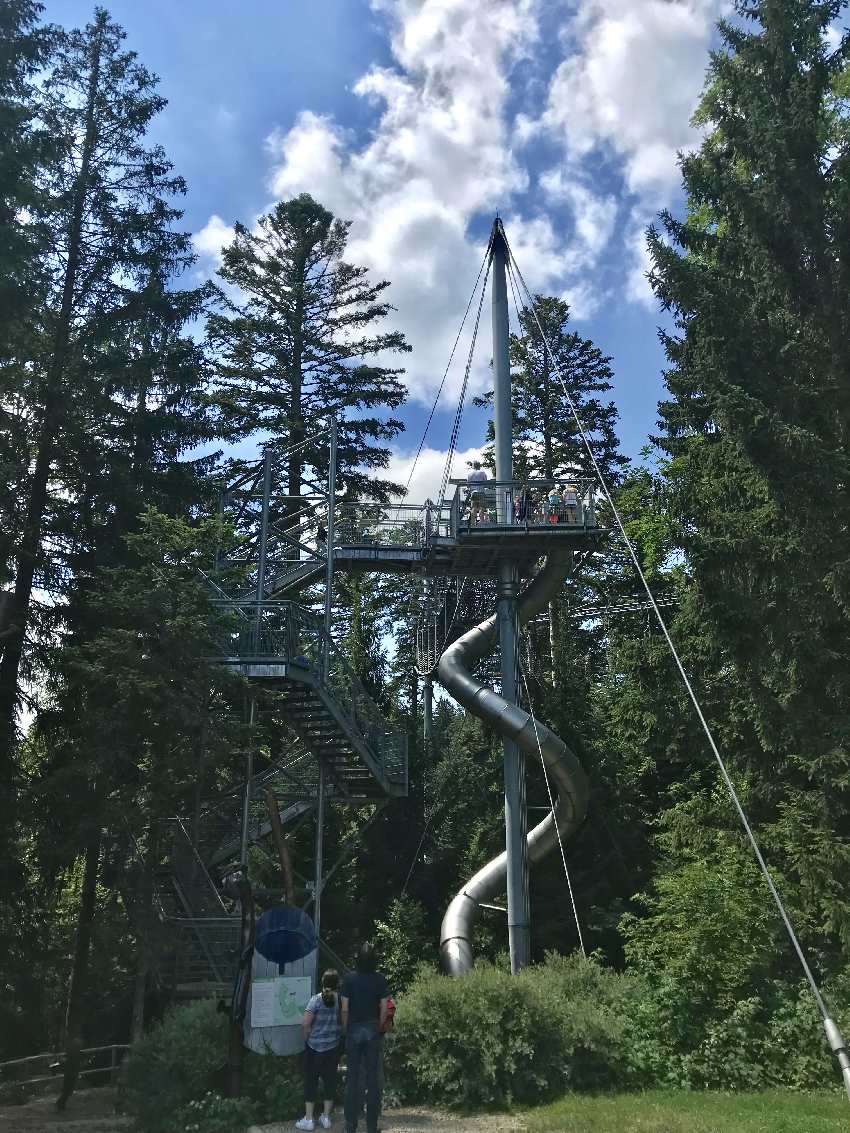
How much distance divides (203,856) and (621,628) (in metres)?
13.3

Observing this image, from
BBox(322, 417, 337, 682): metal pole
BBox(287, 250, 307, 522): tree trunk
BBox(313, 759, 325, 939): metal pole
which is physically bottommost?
BBox(313, 759, 325, 939): metal pole

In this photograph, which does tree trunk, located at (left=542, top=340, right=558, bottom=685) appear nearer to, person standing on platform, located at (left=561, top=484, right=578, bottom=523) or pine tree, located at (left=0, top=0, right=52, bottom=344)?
person standing on platform, located at (left=561, top=484, right=578, bottom=523)

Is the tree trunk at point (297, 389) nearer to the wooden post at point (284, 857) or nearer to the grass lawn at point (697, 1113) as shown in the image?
the wooden post at point (284, 857)

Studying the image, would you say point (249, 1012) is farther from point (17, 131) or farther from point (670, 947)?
point (17, 131)

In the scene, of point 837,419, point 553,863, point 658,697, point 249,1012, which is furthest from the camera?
point 553,863

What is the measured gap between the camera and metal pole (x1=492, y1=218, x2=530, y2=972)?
16.8m

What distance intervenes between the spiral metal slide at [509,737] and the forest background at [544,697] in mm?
1696

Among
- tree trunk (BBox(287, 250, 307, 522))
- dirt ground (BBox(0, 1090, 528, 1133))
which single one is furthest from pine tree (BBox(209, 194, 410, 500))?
dirt ground (BBox(0, 1090, 528, 1133))

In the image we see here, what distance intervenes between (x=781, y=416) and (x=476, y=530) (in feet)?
19.9

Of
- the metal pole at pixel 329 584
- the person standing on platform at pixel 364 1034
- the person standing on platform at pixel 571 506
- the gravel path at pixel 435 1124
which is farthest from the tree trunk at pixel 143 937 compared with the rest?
the person standing on platform at pixel 571 506

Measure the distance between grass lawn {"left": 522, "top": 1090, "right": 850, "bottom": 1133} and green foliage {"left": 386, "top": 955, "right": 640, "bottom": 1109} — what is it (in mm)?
508

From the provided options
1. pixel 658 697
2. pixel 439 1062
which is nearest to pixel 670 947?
pixel 439 1062

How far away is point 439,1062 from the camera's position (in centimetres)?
1009

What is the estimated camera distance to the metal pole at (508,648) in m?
16.8
